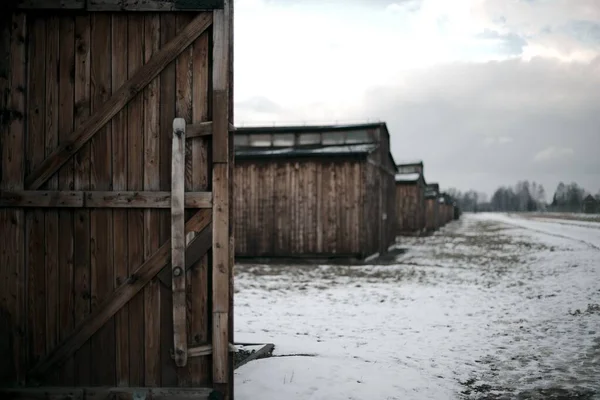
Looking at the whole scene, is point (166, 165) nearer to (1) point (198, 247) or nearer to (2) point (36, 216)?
(1) point (198, 247)

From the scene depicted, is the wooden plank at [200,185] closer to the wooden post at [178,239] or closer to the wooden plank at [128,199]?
the wooden post at [178,239]

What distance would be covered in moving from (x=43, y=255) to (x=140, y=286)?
0.93 metres

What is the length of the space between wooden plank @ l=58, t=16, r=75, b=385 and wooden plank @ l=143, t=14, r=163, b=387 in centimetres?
66

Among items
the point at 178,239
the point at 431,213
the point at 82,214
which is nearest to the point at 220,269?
the point at 178,239

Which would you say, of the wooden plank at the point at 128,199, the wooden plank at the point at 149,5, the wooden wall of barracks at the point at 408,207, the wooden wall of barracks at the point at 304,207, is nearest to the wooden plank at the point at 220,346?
the wooden plank at the point at 128,199

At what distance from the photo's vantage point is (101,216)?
4496 millimetres

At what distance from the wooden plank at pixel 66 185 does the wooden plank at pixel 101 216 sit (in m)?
0.18

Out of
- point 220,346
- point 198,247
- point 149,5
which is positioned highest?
point 149,5

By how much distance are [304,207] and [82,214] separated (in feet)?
47.2

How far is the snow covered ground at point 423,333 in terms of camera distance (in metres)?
5.49

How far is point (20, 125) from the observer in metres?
4.46

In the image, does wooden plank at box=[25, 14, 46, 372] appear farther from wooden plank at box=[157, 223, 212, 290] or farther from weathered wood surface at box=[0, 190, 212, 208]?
wooden plank at box=[157, 223, 212, 290]

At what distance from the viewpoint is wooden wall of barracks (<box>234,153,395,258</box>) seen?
60.4 ft

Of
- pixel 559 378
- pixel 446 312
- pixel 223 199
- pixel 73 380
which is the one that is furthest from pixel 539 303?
pixel 73 380
